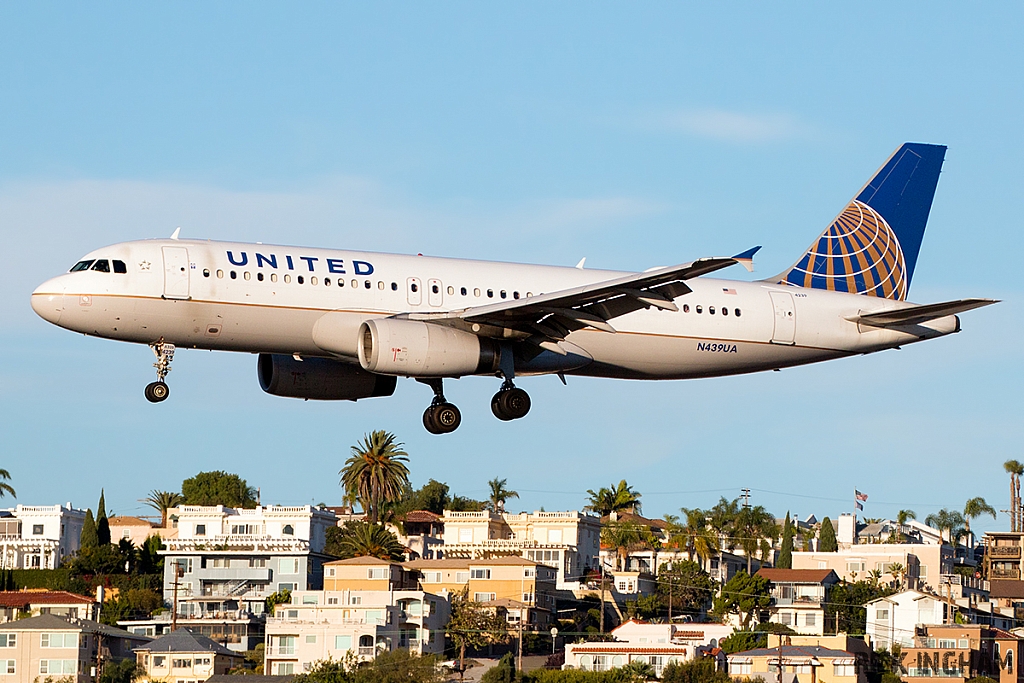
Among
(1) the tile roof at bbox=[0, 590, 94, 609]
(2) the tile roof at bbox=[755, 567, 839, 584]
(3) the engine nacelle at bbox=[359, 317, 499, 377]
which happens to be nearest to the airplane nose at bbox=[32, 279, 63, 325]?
(3) the engine nacelle at bbox=[359, 317, 499, 377]

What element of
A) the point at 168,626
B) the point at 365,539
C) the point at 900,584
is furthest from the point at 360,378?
the point at 900,584

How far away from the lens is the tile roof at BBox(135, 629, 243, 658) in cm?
10325

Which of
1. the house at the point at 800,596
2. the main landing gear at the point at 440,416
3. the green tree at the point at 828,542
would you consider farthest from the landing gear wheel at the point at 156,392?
the green tree at the point at 828,542

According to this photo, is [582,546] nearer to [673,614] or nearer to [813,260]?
[673,614]

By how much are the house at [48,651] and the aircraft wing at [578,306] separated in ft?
221

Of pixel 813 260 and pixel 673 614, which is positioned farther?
pixel 673 614

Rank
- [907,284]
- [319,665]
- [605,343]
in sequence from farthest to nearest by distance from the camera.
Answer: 1. [319,665]
2. [907,284]
3. [605,343]

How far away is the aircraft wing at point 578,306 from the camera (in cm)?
3853

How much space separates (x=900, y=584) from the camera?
160 metres

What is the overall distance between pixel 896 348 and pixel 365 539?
→ 8984 cm

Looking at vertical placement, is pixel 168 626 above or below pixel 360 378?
below

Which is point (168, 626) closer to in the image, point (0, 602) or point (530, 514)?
point (0, 602)

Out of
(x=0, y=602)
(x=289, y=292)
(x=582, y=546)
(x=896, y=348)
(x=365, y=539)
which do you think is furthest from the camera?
(x=582, y=546)

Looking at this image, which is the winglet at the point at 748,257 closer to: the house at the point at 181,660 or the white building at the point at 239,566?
the house at the point at 181,660
